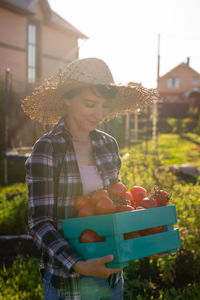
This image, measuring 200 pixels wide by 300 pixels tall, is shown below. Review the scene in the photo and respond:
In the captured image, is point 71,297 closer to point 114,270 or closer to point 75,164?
point 114,270

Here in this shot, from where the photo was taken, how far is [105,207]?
149 cm

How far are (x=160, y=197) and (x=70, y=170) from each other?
0.45 m

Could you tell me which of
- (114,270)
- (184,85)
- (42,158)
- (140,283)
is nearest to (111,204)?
(114,270)

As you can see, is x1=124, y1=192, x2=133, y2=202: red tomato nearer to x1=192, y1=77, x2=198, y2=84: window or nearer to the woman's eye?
the woman's eye

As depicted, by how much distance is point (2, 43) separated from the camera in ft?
32.8

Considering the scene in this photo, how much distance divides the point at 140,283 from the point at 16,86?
8.26 meters

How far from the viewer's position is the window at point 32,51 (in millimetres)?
11775

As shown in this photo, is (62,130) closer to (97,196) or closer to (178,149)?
(97,196)

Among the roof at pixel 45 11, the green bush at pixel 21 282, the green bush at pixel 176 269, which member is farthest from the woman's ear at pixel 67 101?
the roof at pixel 45 11

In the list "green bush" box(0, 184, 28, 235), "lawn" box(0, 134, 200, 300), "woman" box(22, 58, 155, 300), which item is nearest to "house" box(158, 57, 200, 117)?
"green bush" box(0, 184, 28, 235)

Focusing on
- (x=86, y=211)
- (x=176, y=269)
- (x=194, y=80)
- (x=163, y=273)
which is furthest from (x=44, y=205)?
(x=194, y=80)

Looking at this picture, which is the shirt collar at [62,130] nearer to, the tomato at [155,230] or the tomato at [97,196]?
the tomato at [97,196]

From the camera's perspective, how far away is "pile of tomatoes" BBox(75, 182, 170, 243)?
149 centimetres

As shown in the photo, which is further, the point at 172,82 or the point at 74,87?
the point at 172,82
